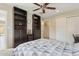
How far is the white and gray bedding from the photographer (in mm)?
1704

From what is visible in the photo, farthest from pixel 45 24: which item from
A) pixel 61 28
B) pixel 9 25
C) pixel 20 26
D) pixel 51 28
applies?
pixel 9 25

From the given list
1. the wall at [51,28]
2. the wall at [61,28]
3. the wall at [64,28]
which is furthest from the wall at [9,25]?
the wall at [64,28]

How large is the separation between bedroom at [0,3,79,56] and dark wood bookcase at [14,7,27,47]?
0.06 ft

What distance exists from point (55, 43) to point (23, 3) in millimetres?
887

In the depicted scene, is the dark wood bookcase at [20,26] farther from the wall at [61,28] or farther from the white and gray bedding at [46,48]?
the wall at [61,28]

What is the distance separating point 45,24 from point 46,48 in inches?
19.2

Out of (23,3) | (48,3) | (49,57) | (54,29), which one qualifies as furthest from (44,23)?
(49,57)

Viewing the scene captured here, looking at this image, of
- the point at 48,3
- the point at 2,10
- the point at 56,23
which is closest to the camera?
the point at 48,3

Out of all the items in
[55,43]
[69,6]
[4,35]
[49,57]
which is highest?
[69,6]

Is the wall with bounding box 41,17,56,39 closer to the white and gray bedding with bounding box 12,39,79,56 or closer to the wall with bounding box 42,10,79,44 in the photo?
the wall with bounding box 42,10,79,44

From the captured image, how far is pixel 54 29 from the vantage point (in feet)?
7.06

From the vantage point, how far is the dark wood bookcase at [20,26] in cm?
207

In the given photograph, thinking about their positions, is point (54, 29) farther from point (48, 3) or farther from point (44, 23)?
point (48, 3)

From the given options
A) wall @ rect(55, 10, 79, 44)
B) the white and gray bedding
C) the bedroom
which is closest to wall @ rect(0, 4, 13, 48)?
the bedroom
